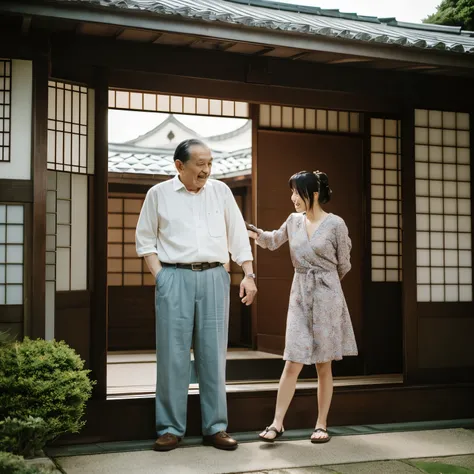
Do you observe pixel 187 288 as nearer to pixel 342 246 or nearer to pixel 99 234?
pixel 99 234

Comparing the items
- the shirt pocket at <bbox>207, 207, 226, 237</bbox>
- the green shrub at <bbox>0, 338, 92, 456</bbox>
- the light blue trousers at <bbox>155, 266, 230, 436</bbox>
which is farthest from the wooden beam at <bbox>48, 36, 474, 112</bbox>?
the green shrub at <bbox>0, 338, 92, 456</bbox>

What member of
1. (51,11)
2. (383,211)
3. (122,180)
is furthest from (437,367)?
(122,180)

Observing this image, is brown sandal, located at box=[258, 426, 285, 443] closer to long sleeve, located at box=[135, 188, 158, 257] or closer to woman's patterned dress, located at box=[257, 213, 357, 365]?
woman's patterned dress, located at box=[257, 213, 357, 365]

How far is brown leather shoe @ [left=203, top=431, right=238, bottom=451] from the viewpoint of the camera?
5.54m

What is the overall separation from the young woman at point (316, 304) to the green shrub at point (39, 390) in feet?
4.91

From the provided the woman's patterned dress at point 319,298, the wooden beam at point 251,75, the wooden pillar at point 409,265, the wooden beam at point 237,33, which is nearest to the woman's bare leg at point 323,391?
the woman's patterned dress at point 319,298

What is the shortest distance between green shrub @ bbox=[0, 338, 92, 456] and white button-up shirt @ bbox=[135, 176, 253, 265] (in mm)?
981

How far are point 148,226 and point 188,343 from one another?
2.91ft

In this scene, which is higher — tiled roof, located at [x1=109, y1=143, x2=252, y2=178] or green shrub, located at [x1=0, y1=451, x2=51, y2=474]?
tiled roof, located at [x1=109, y1=143, x2=252, y2=178]

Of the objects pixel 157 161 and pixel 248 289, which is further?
pixel 157 161

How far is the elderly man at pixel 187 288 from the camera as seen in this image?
18.1ft

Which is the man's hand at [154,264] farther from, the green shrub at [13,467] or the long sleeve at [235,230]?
the green shrub at [13,467]

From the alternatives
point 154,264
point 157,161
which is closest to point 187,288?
point 154,264

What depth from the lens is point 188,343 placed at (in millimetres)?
5574
